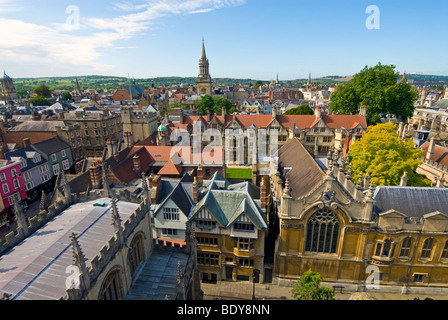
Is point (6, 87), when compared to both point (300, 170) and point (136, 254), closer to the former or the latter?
point (136, 254)

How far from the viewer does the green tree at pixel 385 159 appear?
34.0 m

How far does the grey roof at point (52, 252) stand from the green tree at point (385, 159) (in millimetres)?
30974

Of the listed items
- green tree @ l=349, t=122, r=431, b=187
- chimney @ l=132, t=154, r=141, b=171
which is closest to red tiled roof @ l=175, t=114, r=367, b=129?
green tree @ l=349, t=122, r=431, b=187

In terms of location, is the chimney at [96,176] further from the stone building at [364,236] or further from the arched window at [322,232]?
the arched window at [322,232]

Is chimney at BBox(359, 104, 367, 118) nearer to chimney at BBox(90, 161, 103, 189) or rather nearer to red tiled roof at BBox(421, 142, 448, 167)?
red tiled roof at BBox(421, 142, 448, 167)

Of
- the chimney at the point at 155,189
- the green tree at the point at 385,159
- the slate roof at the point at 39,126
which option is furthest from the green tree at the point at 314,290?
the slate roof at the point at 39,126

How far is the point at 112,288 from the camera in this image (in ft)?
56.3

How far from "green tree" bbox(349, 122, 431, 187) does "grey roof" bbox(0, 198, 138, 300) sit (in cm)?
3097

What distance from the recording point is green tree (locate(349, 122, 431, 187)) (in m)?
34.0

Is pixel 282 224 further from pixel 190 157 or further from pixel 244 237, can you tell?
pixel 190 157

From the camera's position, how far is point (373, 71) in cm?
6750

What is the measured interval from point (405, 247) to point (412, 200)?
4.73 metres

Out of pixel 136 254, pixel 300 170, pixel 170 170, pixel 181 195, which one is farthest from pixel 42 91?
pixel 300 170
